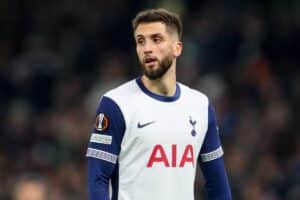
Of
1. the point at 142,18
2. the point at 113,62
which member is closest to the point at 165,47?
the point at 142,18

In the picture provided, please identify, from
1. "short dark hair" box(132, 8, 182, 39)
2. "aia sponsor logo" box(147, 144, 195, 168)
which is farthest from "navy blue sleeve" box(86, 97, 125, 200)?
"short dark hair" box(132, 8, 182, 39)

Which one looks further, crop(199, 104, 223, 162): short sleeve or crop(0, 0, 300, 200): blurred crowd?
crop(0, 0, 300, 200): blurred crowd

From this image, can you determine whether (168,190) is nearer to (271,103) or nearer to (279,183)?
(279,183)

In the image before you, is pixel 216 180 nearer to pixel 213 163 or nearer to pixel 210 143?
pixel 213 163

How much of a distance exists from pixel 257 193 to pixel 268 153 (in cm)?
95

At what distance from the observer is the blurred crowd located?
45.1 feet

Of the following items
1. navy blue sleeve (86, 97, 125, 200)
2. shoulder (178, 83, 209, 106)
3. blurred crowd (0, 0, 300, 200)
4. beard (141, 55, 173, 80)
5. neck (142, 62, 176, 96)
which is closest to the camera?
navy blue sleeve (86, 97, 125, 200)

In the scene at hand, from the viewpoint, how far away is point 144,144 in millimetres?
7430

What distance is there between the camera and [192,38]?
632 inches

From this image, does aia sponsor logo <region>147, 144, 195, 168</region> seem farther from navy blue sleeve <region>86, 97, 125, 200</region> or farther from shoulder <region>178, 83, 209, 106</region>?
shoulder <region>178, 83, 209, 106</region>

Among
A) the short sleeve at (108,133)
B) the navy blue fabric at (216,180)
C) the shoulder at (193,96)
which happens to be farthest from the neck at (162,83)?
the navy blue fabric at (216,180)

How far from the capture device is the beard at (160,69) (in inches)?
294

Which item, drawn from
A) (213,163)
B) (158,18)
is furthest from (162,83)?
(213,163)

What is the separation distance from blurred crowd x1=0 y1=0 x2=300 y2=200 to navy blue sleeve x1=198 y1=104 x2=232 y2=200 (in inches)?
184
